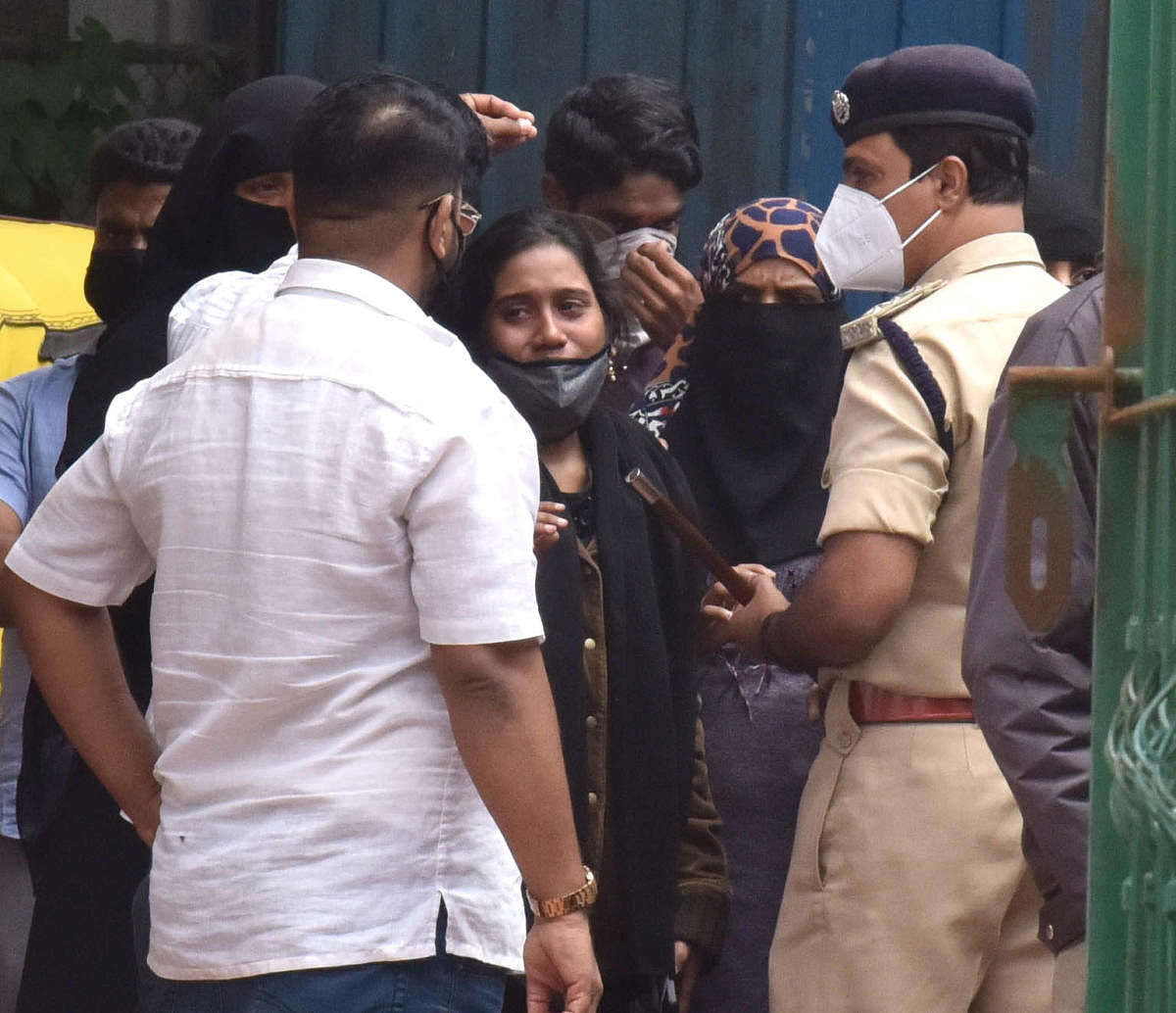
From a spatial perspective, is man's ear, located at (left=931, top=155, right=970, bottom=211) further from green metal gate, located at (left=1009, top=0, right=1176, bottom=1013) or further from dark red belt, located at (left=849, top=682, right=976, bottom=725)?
green metal gate, located at (left=1009, top=0, right=1176, bottom=1013)

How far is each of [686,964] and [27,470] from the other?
133cm

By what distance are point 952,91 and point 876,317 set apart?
41 centimetres

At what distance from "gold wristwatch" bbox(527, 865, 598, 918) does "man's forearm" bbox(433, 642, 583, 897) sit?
0.10 ft

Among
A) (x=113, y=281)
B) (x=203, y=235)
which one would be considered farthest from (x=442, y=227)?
(x=113, y=281)

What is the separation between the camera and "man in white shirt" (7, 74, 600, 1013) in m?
2.00

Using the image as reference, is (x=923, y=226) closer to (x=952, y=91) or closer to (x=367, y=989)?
(x=952, y=91)

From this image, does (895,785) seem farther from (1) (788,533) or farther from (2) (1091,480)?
(2) (1091,480)

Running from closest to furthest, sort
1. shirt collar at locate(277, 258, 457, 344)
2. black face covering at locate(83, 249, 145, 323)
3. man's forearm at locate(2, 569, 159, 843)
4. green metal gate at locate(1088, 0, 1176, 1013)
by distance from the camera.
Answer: green metal gate at locate(1088, 0, 1176, 1013) < shirt collar at locate(277, 258, 457, 344) < man's forearm at locate(2, 569, 159, 843) < black face covering at locate(83, 249, 145, 323)

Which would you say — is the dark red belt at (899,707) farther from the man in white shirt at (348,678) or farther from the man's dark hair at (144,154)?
the man's dark hair at (144,154)

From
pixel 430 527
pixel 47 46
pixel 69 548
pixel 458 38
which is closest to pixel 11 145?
pixel 47 46

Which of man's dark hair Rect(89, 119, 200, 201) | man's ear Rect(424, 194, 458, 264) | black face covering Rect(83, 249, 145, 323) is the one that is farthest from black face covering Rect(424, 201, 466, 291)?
man's dark hair Rect(89, 119, 200, 201)

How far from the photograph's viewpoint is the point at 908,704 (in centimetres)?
273

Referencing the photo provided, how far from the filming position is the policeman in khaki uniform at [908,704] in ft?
8.72

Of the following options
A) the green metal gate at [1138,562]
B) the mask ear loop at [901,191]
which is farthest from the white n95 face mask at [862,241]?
the green metal gate at [1138,562]
